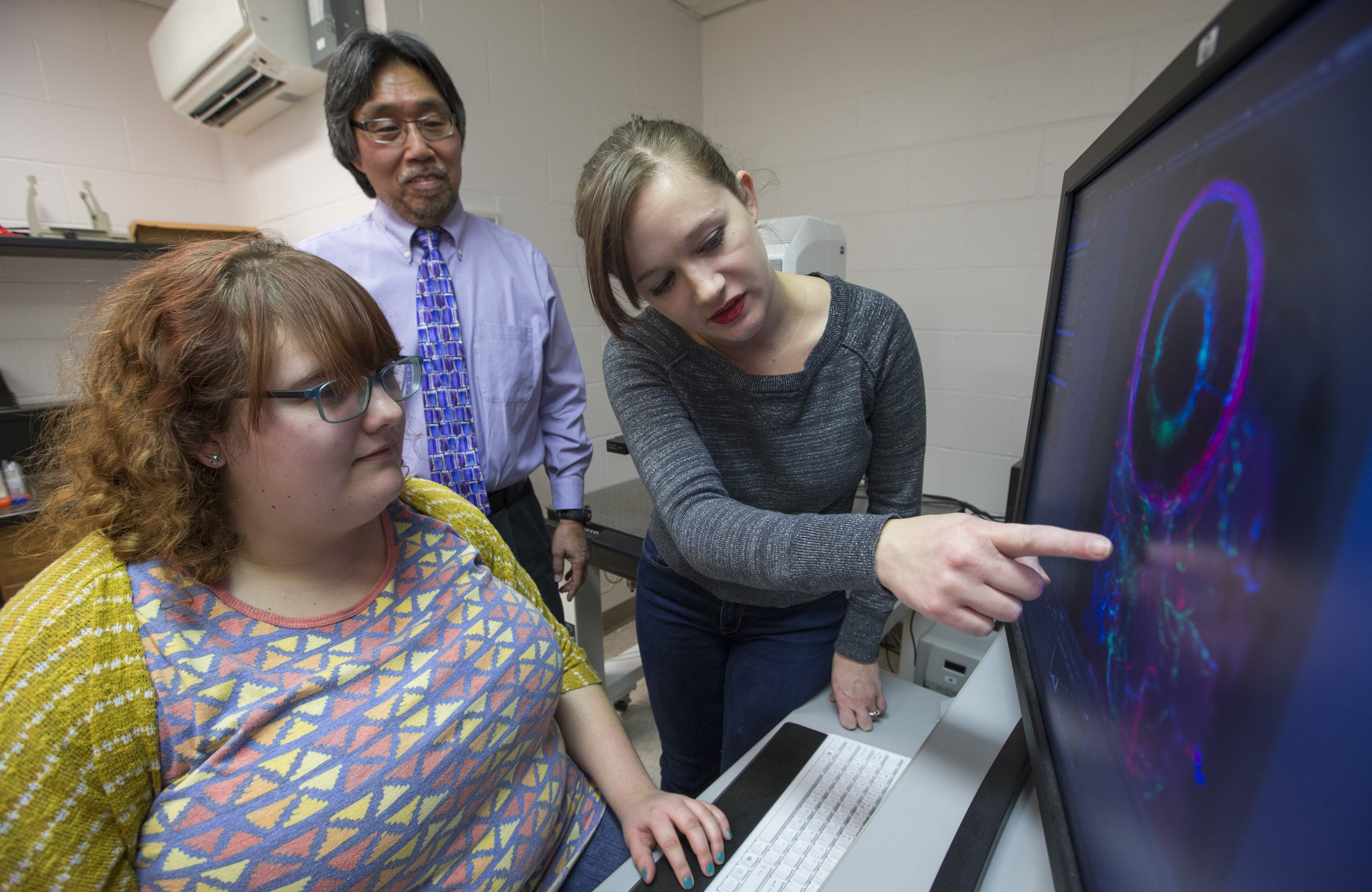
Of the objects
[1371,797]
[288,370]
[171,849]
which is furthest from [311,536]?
[1371,797]

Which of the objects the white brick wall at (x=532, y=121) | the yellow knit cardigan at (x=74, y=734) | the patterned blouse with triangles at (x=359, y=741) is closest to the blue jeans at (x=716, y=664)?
the patterned blouse with triangles at (x=359, y=741)

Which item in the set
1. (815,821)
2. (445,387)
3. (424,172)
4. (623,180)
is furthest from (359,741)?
(424,172)

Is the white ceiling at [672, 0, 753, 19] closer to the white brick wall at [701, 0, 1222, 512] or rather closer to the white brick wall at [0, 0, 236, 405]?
the white brick wall at [701, 0, 1222, 512]

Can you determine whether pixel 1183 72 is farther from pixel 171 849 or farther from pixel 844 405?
pixel 171 849

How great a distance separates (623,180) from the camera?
807 millimetres

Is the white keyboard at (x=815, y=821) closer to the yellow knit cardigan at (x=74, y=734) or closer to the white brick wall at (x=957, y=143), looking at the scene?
the yellow knit cardigan at (x=74, y=734)

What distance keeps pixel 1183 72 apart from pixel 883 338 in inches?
21.3

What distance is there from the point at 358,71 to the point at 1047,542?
152 centimetres

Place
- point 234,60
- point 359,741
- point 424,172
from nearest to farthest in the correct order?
point 359,741 < point 424,172 < point 234,60

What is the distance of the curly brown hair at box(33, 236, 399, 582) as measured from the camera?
0.69m

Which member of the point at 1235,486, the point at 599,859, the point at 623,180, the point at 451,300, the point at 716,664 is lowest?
the point at 599,859

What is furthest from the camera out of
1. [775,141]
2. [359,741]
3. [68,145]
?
[775,141]

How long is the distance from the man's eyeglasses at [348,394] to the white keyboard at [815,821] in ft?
2.12

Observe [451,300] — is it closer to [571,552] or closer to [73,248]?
[571,552]
